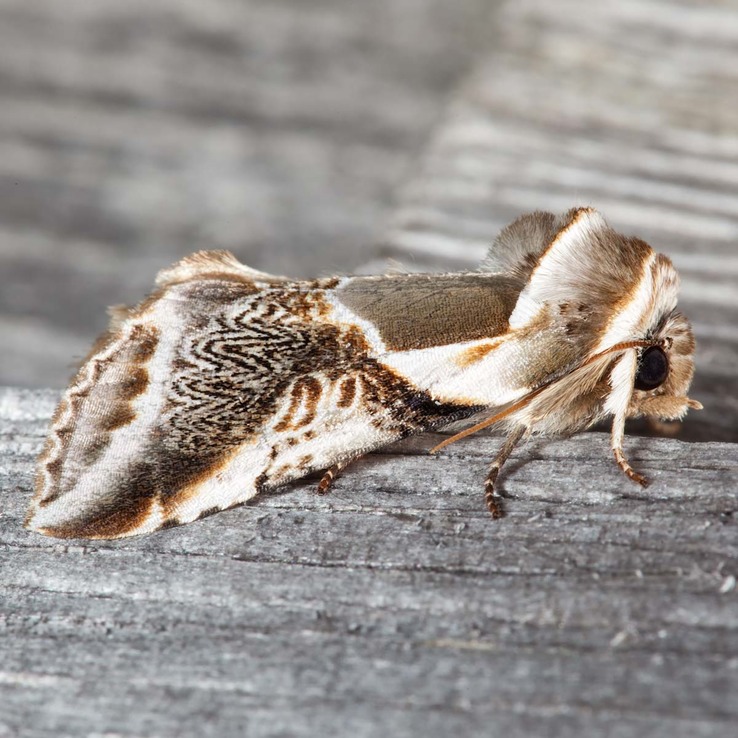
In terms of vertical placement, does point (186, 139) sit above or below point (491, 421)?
above

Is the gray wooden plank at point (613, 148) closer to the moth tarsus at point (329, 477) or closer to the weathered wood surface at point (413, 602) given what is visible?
the weathered wood surface at point (413, 602)

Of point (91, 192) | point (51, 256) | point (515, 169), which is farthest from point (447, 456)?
point (91, 192)

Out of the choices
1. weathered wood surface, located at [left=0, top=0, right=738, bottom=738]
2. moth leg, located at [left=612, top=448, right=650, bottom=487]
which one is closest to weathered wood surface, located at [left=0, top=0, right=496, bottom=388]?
weathered wood surface, located at [left=0, top=0, right=738, bottom=738]

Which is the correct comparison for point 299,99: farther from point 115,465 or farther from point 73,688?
point 73,688

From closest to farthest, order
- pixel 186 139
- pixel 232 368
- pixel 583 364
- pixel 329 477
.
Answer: pixel 329 477 → pixel 232 368 → pixel 583 364 → pixel 186 139

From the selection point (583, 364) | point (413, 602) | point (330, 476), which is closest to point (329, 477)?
point (330, 476)

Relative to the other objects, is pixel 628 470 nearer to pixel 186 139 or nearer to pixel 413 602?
pixel 413 602
